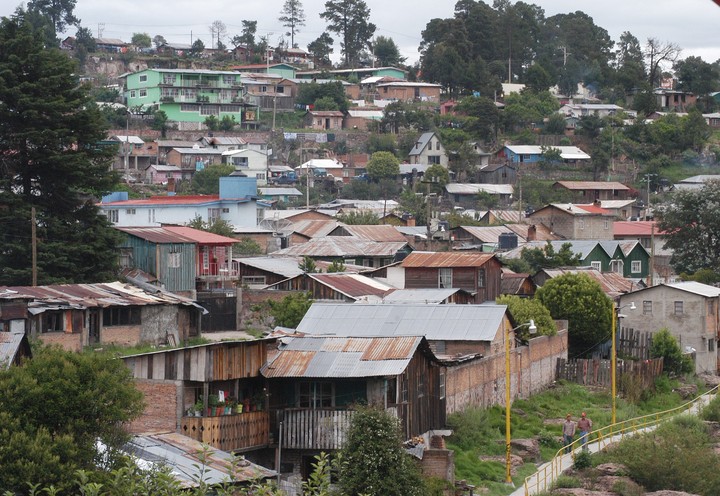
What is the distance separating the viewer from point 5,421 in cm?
2175

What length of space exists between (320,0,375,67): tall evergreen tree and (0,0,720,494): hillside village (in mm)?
3990

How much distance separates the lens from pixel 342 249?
59.2 metres

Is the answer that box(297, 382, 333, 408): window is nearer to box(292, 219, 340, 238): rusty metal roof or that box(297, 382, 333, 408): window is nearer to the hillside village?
the hillside village

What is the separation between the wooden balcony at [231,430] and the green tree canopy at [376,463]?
3858mm

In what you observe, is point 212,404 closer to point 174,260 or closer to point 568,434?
point 568,434

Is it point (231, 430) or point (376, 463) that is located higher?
point (376, 463)

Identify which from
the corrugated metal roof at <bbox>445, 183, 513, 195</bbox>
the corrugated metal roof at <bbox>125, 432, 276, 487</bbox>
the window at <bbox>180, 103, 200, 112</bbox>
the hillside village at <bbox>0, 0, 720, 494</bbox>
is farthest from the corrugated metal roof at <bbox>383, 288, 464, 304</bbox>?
the window at <bbox>180, 103, 200, 112</bbox>

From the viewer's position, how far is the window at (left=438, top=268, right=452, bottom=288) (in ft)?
161

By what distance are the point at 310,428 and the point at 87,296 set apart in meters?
10.9

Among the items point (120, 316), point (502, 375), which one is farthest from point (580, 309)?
point (120, 316)

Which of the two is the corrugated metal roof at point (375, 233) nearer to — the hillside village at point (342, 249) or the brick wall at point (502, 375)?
the hillside village at point (342, 249)

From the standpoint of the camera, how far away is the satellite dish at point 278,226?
224 ft

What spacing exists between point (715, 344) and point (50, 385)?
33629 millimetres

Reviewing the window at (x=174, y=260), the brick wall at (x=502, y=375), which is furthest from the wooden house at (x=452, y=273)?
the window at (x=174, y=260)
